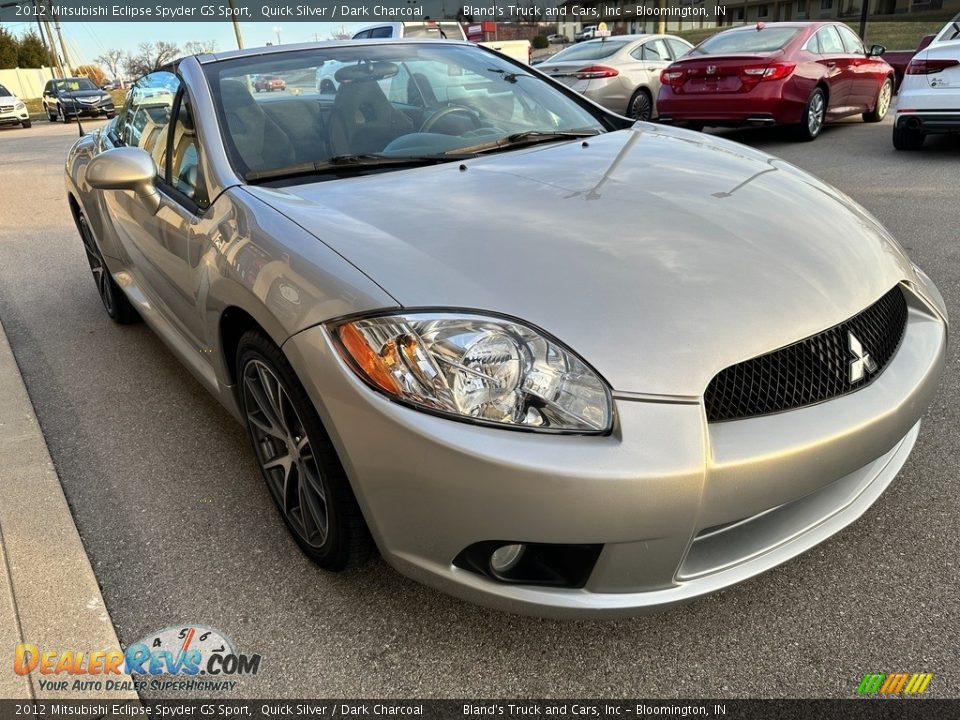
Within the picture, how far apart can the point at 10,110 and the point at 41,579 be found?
26634 millimetres

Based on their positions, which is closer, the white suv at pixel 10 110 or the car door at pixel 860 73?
the car door at pixel 860 73

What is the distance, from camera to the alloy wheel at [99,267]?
4263 mm

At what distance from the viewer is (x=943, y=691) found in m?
1.69

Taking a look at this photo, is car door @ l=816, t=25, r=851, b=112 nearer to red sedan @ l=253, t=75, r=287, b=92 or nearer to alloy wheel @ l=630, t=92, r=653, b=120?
alloy wheel @ l=630, t=92, r=653, b=120

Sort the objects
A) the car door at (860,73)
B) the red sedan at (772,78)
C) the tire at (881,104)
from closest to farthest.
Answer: the red sedan at (772,78) → the car door at (860,73) → the tire at (881,104)

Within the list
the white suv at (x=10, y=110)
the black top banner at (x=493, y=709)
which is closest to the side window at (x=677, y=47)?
the black top banner at (x=493, y=709)

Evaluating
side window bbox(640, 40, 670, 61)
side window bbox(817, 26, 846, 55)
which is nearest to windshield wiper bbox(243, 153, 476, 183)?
side window bbox(817, 26, 846, 55)

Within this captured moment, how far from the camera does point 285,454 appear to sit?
224 centimetres

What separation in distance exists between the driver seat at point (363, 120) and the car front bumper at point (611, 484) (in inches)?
43.2

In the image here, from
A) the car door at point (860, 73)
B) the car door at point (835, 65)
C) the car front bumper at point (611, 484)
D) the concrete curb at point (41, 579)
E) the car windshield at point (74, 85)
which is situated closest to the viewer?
the car front bumper at point (611, 484)

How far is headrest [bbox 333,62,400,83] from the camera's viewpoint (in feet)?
9.65

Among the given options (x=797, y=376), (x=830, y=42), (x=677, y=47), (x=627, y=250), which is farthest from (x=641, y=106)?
(x=797, y=376)

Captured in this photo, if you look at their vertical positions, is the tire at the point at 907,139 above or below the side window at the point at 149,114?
below

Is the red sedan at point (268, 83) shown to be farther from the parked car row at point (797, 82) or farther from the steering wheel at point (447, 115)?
the parked car row at point (797, 82)
